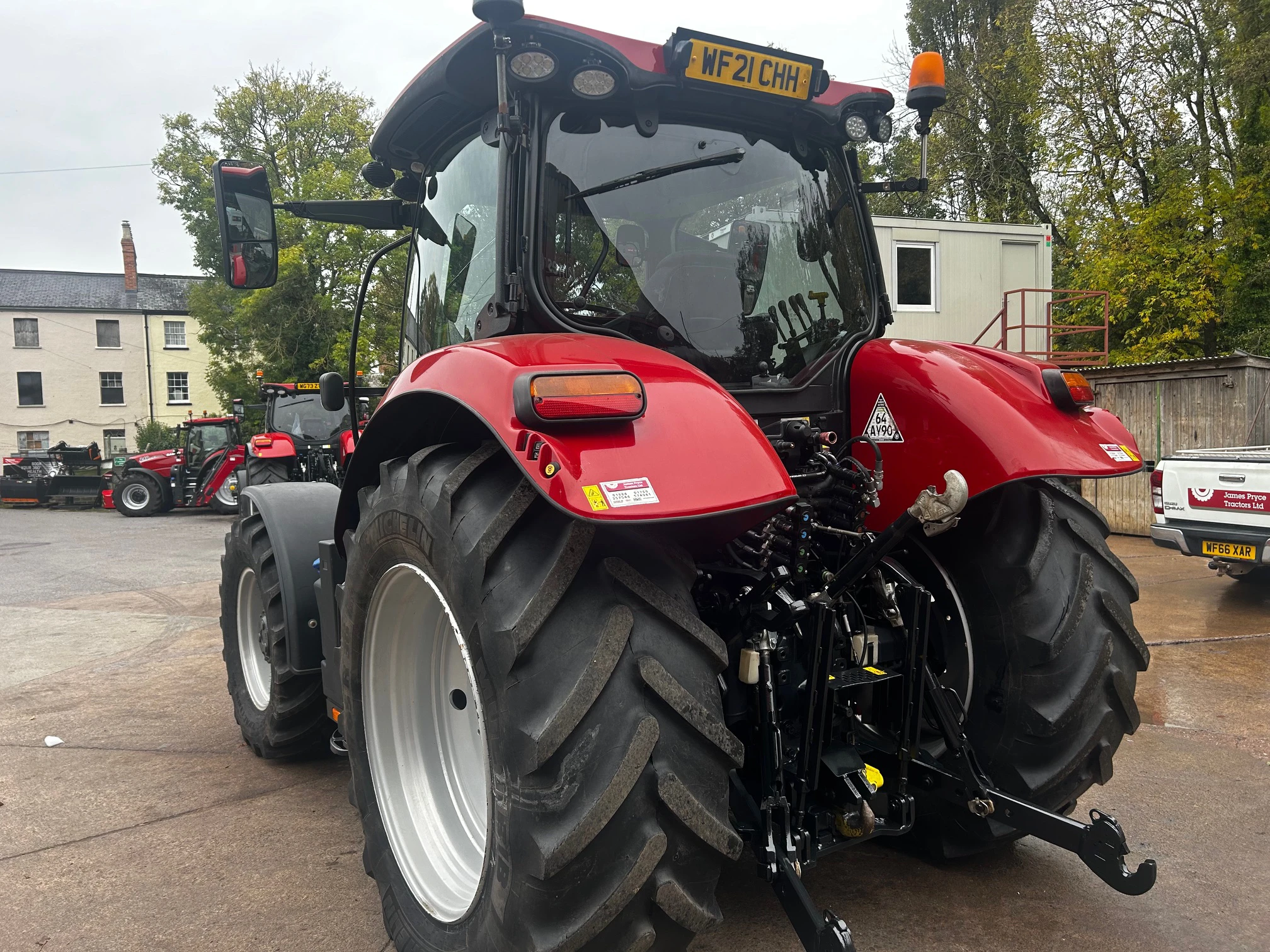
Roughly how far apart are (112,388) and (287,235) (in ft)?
72.2

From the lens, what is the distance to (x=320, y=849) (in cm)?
332

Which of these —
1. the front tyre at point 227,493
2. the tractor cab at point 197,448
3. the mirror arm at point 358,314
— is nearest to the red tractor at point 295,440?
the front tyre at point 227,493

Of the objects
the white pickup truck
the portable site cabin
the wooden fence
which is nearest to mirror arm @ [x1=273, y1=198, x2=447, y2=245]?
the white pickup truck

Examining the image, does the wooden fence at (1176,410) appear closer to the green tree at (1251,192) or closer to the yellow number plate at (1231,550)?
the yellow number plate at (1231,550)

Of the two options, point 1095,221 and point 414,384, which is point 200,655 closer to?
point 414,384

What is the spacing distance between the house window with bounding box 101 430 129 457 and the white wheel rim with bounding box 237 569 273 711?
41.5 meters

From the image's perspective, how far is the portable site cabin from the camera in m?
14.7

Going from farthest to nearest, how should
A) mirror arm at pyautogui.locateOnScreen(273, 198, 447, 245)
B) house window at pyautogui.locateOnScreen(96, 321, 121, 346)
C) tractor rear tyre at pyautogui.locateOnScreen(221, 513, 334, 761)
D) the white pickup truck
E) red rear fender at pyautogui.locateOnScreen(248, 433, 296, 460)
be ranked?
house window at pyautogui.locateOnScreen(96, 321, 121, 346)
red rear fender at pyautogui.locateOnScreen(248, 433, 296, 460)
the white pickup truck
tractor rear tyre at pyautogui.locateOnScreen(221, 513, 334, 761)
mirror arm at pyautogui.locateOnScreen(273, 198, 447, 245)

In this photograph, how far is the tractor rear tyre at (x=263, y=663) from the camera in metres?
3.87

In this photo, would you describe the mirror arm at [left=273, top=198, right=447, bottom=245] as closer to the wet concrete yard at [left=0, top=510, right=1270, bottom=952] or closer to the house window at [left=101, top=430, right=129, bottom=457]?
the wet concrete yard at [left=0, top=510, right=1270, bottom=952]

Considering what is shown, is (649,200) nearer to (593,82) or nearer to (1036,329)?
(593,82)

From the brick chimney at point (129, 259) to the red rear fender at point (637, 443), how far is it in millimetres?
48747

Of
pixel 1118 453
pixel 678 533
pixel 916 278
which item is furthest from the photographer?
pixel 916 278

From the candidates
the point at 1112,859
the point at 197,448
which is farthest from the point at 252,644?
the point at 197,448
